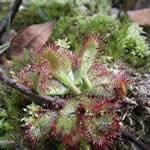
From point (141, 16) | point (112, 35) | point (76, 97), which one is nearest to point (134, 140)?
point (76, 97)

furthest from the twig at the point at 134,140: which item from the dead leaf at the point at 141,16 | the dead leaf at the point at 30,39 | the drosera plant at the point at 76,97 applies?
the dead leaf at the point at 141,16

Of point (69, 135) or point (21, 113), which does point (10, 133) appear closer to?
point (21, 113)

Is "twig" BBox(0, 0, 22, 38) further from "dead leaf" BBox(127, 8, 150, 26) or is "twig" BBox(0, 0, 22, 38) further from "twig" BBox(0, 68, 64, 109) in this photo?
"twig" BBox(0, 68, 64, 109)

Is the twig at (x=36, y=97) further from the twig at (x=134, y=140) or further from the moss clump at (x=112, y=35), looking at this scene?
the moss clump at (x=112, y=35)

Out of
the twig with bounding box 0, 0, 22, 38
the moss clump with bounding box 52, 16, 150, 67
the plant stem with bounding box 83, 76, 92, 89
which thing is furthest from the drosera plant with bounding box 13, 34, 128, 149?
the twig with bounding box 0, 0, 22, 38

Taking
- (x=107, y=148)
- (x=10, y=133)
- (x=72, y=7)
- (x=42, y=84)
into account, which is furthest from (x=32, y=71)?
(x=72, y=7)

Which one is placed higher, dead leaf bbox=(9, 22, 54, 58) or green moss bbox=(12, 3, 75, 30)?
dead leaf bbox=(9, 22, 54, 58)

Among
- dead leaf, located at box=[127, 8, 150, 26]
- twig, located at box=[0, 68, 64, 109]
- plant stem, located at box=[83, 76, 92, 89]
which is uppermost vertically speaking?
plant stem, located at box=[83, 76, 92, 89]
